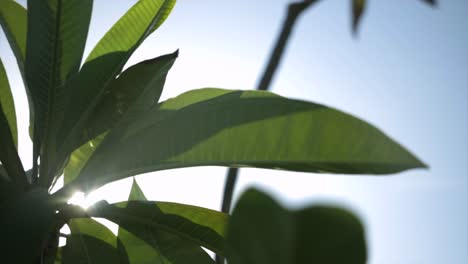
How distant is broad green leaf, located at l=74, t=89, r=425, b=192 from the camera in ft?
2.58

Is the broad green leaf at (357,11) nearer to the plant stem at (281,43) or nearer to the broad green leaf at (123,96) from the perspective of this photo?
the plant stem at (281,43)

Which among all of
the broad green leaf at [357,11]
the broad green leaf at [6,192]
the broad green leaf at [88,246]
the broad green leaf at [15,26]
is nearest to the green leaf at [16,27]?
the broad green leaf at [15,26]

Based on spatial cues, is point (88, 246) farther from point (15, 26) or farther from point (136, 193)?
point (15, 26)

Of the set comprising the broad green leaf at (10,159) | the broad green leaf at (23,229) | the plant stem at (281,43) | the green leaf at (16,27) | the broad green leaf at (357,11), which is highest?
the broad green leaf at (357,11)

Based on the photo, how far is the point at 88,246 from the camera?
3.83 ft

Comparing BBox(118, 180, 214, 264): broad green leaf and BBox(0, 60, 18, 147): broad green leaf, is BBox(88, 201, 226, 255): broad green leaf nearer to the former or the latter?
BBox(118, 180, 214, 264): broad green leaf

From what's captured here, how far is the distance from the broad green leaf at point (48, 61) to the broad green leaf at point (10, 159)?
58 millimetres

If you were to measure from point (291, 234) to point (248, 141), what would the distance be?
671mm

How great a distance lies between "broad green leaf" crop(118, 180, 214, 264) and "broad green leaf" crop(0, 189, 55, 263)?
0.37 meters

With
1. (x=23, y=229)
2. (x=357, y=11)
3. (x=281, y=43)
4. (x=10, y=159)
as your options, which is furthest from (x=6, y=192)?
(x=357, y=11)

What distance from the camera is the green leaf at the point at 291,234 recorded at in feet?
0.82

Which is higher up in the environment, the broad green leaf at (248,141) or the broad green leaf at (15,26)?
the broad green leaf at (15,26)

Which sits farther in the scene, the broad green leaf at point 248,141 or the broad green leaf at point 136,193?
the broad green leaf at point 136,193

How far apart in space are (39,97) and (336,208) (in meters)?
0.97
